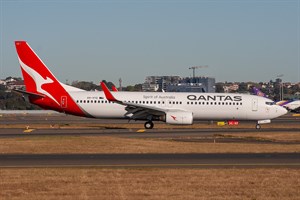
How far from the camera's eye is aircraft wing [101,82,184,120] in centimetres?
4772

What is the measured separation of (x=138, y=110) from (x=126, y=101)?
4.97 ft

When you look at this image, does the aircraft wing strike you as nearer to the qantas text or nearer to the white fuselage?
the white fuselage

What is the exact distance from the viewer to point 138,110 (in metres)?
49.3

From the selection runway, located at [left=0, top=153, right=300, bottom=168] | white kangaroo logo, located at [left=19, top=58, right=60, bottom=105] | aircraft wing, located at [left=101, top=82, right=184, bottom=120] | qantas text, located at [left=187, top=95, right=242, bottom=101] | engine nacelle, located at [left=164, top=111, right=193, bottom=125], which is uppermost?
white kangaroo logo, located at [left=19, top=58, right=60, bottom=105]

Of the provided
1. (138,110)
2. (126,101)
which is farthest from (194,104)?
(126,101)

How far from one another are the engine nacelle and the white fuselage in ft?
5.63

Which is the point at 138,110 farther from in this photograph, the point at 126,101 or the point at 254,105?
the point at 254,105

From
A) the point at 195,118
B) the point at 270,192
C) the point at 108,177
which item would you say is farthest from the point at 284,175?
the point at 195,118

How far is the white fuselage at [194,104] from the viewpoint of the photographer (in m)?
50.0

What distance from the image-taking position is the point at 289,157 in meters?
25.2

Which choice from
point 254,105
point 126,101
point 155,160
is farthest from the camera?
point 254,105

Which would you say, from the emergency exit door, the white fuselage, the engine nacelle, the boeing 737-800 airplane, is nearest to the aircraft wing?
the boeing 737-800 airplane

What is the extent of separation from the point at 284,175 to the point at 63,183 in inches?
294

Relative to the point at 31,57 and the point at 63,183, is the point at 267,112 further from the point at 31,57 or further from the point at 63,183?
the point at 63,183
